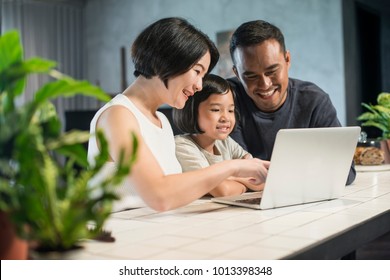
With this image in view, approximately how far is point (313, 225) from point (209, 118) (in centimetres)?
77

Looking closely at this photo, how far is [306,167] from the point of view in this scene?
4.27 ft

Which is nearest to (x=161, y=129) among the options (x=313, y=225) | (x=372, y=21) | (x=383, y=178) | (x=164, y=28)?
(x=164, y=28)

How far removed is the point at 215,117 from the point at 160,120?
0.72 ft

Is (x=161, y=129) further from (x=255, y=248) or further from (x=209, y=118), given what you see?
(x=255, y=248)

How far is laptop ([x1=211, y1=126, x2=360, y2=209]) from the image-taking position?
1.23 metres

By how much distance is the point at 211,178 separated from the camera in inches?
51.5

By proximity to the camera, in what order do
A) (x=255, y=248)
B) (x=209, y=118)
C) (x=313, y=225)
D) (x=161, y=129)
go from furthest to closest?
1. (x=209, y=118)
2. (x=161, y=129)
3. (x=313, y=225)
4. (x=255, y=248)

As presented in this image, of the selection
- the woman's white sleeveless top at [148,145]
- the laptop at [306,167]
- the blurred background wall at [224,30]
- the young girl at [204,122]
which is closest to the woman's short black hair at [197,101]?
the young girl at [204,122]

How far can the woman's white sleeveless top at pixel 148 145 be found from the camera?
141 cm

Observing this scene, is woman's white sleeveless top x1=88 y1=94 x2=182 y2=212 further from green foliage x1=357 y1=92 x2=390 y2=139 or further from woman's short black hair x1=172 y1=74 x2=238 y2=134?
green foliage x1=357 y1=92 x2=390 y2=139

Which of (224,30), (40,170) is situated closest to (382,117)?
(40,170)

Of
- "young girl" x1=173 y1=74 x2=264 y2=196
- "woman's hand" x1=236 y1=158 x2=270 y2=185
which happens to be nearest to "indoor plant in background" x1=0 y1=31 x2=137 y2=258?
"woman's hand" x1=236 y1=158 x2=270 y2=185

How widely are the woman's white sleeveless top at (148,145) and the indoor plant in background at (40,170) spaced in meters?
0.55

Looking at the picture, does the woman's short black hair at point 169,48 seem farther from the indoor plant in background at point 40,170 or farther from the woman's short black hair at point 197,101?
the indoor plant in background at point 40,170
